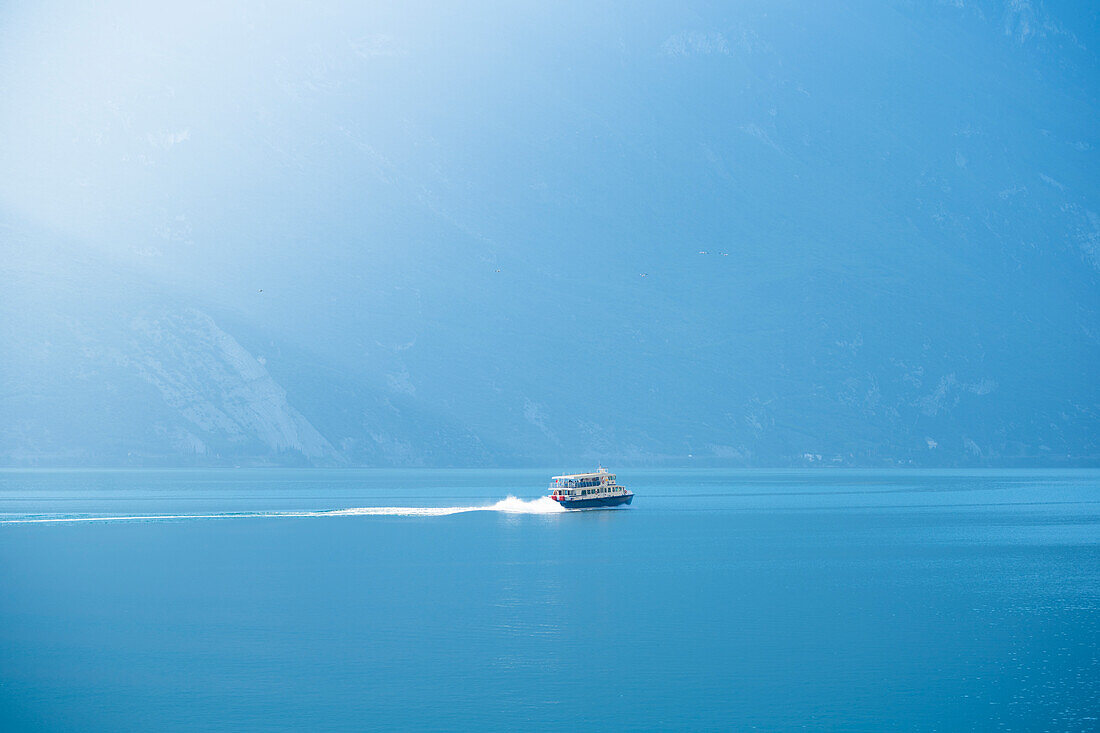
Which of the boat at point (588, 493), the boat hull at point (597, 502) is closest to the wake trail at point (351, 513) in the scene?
the boat hull at point (597, 502)

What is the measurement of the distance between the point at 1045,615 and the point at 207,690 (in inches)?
1620

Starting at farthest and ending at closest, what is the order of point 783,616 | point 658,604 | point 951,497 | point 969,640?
1. point 951,497
2. point 658,604
3. point 783,616
4. point 969,640

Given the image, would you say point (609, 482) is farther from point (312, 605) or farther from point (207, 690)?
point (207, 690)

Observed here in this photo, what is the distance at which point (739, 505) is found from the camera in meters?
163

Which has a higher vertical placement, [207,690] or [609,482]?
[609,482]

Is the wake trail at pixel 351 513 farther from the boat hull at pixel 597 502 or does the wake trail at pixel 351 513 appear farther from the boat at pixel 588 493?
the boat at pixel 588 493

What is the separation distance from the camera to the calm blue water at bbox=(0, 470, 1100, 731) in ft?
151

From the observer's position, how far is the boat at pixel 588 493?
145375 millimetres

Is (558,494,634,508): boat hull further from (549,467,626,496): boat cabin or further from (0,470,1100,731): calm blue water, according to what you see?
(0,470,1100,731): calm blue water

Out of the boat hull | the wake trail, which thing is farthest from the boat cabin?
the wake trail

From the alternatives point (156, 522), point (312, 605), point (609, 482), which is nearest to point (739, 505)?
point (609, 482)

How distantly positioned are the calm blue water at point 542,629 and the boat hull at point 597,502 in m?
28.2

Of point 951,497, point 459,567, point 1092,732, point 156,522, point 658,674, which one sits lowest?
point 1092,732

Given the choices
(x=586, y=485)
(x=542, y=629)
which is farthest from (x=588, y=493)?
(x=542, y=629)
